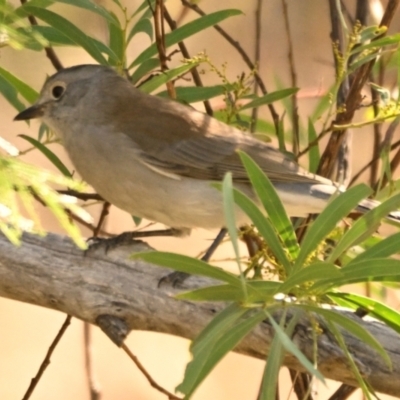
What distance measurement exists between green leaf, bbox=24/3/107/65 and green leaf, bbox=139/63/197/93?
183mm

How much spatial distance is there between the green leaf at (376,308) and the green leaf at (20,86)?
107 cm

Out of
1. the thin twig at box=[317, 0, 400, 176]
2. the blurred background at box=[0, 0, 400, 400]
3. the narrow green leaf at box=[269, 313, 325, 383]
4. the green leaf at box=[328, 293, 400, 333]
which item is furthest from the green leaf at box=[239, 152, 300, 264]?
the blurred background at box=[0, 0, 400, 400]

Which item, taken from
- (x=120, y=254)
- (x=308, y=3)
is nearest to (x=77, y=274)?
(x=120, y=254)

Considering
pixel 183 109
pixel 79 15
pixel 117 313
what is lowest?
pixel 117 313

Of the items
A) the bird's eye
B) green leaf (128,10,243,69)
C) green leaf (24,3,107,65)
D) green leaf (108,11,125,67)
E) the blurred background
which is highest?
green leaf (128,10,243,69)

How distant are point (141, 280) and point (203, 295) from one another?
51 cm

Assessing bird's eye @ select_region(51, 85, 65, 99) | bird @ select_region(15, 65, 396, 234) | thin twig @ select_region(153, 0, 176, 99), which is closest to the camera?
thin twig @ select_region(153, 0, 176, 99)

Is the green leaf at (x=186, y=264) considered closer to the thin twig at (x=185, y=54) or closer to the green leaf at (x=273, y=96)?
the green leaf at (x=273, y=96)

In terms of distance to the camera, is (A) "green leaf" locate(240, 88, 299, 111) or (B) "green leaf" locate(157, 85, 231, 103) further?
(B) "green leaf" locate(157, 85, 231, 103)

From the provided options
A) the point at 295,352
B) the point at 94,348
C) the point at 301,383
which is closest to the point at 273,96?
the point at 301,383

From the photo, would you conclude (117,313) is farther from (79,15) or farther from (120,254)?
(79,15)

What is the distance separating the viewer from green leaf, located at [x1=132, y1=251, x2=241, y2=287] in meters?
1.44

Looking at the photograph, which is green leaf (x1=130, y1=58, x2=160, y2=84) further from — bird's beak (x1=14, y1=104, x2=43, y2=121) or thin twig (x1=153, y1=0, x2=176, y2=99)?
bird's beak (x1=14, y1=104, x2=43, y2=121)

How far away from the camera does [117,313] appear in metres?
1.92
